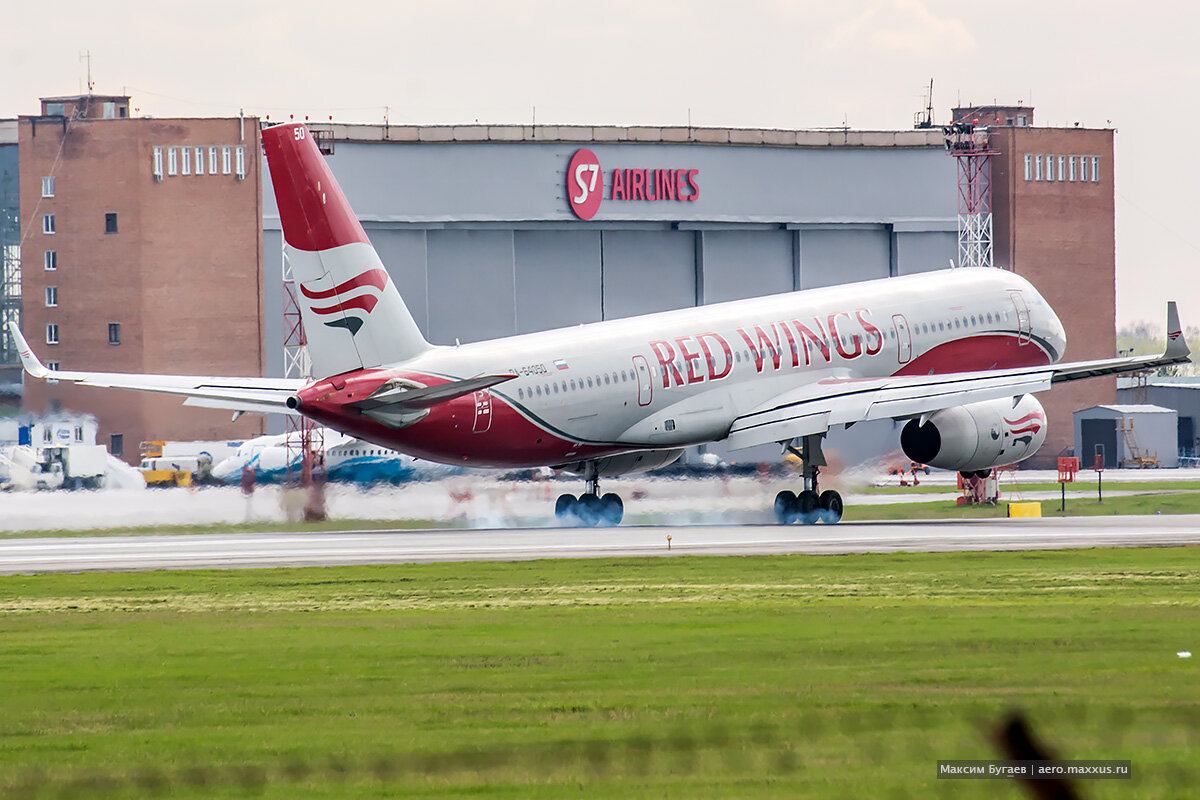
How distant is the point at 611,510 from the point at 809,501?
222 inches

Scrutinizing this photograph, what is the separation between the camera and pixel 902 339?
2031 inches

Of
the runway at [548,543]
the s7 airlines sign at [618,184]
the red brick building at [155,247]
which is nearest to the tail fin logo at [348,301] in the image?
the runway at [548,543]

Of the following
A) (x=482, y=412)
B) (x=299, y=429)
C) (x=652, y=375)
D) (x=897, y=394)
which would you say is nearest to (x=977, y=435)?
(x=897, y=394)

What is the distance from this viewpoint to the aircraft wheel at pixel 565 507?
160 feet

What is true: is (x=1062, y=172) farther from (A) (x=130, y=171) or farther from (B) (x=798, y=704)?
(B) (x=798, y=704)

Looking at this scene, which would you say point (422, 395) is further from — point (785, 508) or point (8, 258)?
point (8, 258)

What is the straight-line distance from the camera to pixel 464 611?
2581cm

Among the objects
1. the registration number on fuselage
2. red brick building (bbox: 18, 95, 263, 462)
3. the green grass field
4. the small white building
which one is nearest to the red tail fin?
the registration number on fuselage

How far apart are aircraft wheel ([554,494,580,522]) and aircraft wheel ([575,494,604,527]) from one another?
13 cm

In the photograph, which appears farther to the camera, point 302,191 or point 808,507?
point 808,507

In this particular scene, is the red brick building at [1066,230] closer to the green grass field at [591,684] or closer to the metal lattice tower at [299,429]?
the metal lattice tower at [299,429]

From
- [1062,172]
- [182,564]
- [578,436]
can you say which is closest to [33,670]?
[182,564]

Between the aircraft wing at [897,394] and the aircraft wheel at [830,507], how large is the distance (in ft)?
7.65

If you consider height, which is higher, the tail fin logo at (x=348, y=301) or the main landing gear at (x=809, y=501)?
the tail fin logo at (x=348, y=301)
